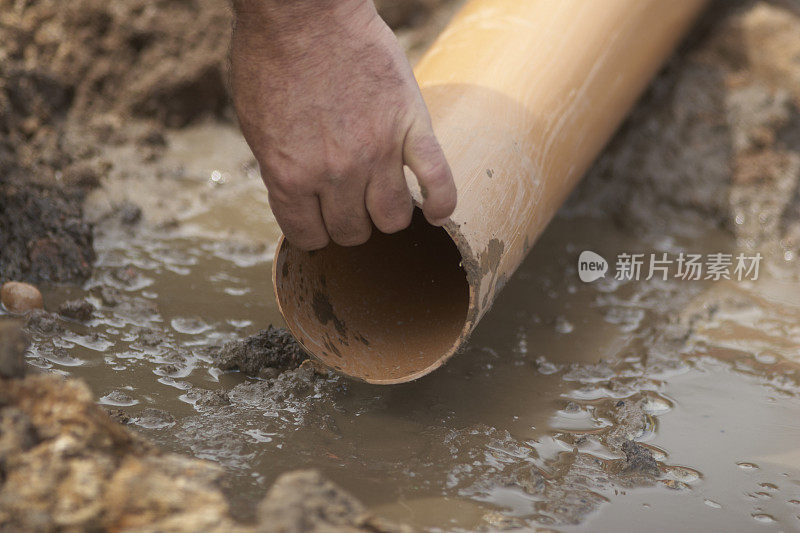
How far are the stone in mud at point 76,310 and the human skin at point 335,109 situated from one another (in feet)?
3.46

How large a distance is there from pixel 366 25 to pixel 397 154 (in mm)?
342

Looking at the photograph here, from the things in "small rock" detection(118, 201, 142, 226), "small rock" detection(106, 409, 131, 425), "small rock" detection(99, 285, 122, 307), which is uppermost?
"small rock" detection(118, 201, 142, 226)

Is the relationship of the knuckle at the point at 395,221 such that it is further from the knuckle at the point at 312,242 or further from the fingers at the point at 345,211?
the knuckle at the point at 312,242

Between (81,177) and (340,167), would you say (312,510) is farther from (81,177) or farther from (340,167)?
(81,177)

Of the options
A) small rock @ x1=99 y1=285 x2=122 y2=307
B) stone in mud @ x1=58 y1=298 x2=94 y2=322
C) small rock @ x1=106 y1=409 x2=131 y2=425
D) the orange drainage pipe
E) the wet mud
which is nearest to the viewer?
the wet mud

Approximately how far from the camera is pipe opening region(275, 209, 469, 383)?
239 cm

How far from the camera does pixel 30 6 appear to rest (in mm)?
4027

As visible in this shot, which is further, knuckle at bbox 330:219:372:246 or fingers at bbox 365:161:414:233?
knuckle at bbox 330:219:372:246

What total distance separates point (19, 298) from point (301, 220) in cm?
122

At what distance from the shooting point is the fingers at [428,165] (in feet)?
6.56

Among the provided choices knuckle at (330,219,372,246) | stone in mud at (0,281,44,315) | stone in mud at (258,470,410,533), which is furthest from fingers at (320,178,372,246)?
stone in mud at (0,281,44,315)

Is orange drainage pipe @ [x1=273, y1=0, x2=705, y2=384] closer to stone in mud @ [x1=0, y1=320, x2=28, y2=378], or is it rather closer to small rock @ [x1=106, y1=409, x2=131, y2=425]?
small rock @ [x1=106, y1=409, x2=131, y2=425]

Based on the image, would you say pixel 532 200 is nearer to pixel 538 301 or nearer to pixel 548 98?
pixel 548 98

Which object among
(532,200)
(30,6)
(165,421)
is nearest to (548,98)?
(532,200)
